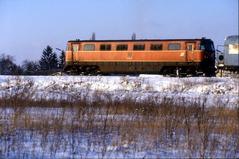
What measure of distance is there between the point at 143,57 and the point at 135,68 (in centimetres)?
97

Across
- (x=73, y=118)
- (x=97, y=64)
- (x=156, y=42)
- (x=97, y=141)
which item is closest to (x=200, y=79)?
(x=156, y=42)

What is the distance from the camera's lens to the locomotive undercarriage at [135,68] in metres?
32.4

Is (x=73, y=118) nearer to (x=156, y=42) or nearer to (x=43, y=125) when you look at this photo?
(x=43, y=125)

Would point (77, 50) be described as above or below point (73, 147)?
above

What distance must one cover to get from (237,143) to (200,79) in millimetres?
16973

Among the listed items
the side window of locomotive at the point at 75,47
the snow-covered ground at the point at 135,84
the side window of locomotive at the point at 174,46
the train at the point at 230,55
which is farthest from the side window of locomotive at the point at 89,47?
the train at the point at 230,55

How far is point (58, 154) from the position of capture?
7133mm

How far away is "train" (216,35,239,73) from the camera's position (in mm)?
33219

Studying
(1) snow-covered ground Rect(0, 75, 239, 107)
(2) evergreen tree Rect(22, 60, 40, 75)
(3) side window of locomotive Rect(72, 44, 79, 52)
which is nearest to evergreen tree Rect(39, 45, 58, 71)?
(2) evergreen tree Rect(22, 60, 40, 75)

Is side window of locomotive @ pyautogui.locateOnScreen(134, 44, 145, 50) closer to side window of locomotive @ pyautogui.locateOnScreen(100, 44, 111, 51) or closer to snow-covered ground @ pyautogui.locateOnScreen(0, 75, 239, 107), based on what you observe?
side window of locomotive @ pyautogui.locateOnScreen(100, 44, 111, 51)

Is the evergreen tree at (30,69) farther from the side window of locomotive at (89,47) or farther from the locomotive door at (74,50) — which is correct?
the side window of locomotive at (89,47)

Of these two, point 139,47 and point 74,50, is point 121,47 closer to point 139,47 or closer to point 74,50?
point 139,47

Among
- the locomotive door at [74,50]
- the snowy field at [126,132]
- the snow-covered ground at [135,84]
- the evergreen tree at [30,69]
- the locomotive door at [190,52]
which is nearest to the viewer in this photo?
the snowy field at [126,132]

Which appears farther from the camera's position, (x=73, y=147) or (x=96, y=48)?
(x=96, y=48)
